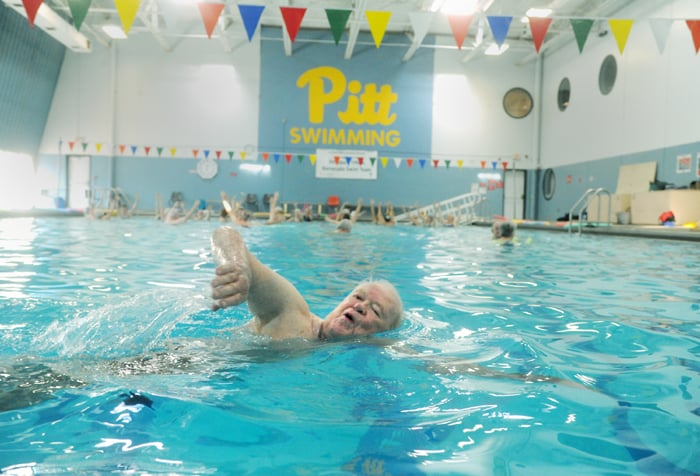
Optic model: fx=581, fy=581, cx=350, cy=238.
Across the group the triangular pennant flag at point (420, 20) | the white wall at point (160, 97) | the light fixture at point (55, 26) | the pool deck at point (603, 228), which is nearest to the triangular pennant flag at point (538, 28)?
the triangular pennant flag at point (420, 20)

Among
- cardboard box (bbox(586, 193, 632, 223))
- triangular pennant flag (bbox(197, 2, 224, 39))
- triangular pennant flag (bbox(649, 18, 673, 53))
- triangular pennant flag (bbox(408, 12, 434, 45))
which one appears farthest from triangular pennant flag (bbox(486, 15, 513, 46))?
cardboard box (bbox(586, 193, 632, 223))

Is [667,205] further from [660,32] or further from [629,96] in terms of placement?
[629,96]

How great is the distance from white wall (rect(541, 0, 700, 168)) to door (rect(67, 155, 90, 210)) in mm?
17331

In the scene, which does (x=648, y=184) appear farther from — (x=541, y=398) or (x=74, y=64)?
(x=74, y=64)

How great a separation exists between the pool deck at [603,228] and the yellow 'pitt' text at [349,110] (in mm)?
6119

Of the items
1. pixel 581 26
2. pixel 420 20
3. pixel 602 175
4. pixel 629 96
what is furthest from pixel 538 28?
pixel 602 175

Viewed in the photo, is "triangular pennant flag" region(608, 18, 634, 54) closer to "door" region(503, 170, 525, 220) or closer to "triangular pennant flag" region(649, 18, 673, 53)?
"triangular pennant flag" region(649, 18, 673, 53)

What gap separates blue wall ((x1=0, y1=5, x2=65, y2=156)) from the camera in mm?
16734

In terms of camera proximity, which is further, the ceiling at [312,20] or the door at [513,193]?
the door at [513,193]

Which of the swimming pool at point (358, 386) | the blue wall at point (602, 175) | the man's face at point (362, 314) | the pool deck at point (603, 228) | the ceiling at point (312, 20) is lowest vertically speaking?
the swimming pool at point (358, 386)

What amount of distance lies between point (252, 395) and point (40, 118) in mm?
22266

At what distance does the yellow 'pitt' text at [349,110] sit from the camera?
882 inches

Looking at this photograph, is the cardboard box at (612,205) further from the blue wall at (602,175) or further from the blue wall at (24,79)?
the blue wall at (24,79)

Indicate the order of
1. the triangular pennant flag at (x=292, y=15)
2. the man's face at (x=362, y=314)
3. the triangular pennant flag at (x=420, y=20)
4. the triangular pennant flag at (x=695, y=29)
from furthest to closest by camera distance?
the triangular pennant flag at (x=420, y=20) → the triangular pennant flag at (x=695, y=29) → the triangular pennant flag at (x=292, y=15) → the man's face at (x=362, y=314)
